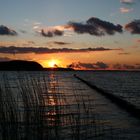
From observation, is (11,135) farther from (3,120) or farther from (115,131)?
(115,131)

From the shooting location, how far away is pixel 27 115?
1153cm

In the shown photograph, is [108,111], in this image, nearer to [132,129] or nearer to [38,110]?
[132,129]

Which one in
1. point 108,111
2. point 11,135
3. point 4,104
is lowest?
point 108,111

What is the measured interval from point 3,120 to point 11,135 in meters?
0.64

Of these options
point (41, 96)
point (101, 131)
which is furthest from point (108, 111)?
point (41, 96)

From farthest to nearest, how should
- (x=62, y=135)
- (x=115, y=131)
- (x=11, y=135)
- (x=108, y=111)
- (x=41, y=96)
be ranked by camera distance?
(x=108, y=111) < (x=115, y=131) < (x=62, y=135) < (x=41, y=96) < (x=11, y=135)

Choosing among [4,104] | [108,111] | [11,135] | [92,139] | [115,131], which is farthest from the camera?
[108,111]

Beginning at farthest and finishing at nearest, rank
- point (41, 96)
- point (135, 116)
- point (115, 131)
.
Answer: point (135, 116), point (115, 131), point (41, 96)

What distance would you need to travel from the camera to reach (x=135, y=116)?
23906 millimetres

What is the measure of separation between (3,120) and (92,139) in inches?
218

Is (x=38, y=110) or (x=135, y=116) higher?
(x=38, y=110)

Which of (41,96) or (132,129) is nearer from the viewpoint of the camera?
(41,96)

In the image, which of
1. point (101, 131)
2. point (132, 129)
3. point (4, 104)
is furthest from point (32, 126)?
point (132, 129)

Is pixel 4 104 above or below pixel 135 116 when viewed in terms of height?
above
